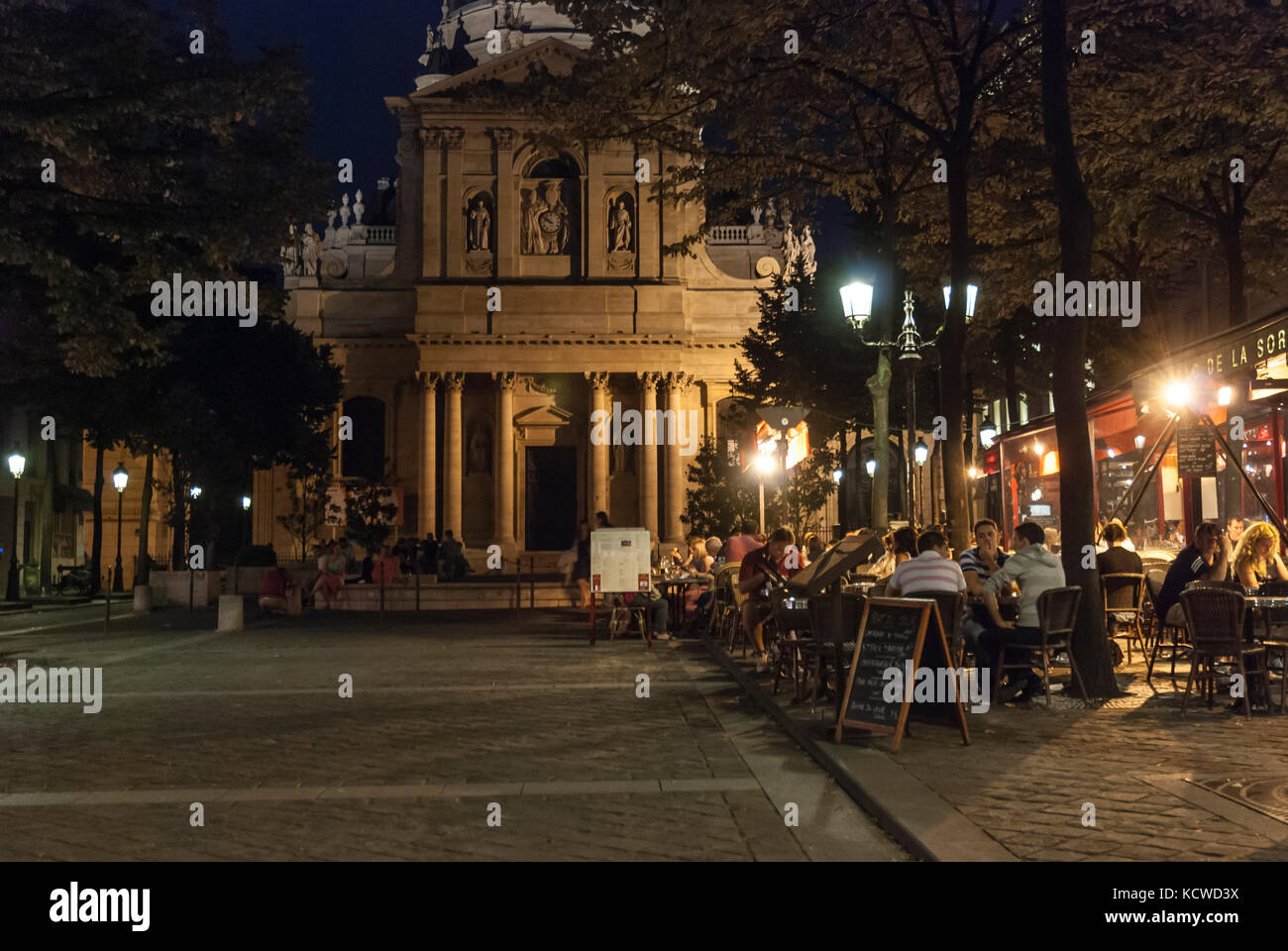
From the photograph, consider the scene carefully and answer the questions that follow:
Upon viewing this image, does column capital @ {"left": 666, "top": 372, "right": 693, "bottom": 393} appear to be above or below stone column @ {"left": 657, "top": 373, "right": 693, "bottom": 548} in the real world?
above

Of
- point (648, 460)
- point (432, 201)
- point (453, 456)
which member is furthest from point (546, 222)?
point (648, 460)

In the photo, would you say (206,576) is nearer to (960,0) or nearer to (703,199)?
(703,199)

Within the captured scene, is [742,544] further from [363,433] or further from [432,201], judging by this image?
[363,433]

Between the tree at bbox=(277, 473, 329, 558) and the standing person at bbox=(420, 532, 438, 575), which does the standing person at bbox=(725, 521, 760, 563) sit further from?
the standing person at bbox=(420, 532, 438, 575)

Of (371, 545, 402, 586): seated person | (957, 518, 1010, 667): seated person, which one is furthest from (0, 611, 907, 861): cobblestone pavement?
(371, 545, 402, 586): seated person

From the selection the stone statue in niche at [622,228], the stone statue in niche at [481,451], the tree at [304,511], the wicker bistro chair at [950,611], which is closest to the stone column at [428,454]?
the stone statue in niche at [481,451]

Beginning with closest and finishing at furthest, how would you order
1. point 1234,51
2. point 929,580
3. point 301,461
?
point 929,580 → point 1234,51 → point 301,461

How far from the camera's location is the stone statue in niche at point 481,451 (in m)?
57.5

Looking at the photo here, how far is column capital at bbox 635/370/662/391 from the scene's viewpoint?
186 feet

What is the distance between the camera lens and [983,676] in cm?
1184

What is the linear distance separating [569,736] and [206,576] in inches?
1064

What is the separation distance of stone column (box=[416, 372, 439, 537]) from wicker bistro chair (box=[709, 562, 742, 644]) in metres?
34.2

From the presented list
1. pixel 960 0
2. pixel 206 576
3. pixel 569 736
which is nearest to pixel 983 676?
pixel 569 736

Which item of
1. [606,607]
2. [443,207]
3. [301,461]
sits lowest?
[606,607]
